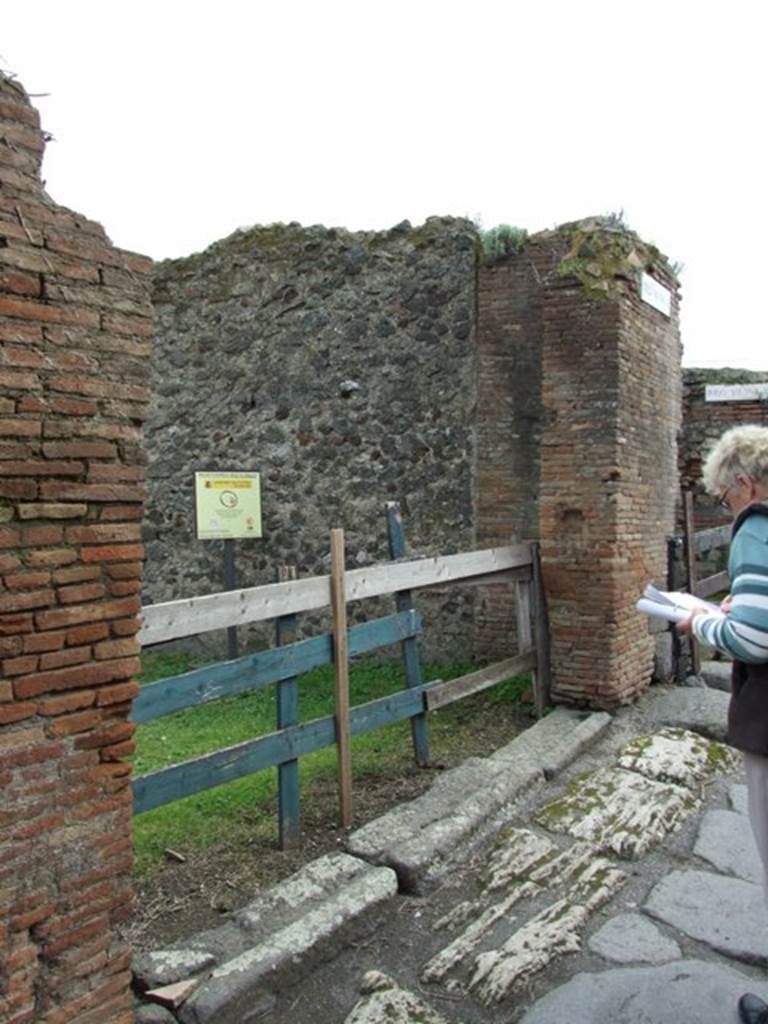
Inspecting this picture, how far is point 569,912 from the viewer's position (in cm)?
351

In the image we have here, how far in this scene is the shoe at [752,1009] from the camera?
2721mm

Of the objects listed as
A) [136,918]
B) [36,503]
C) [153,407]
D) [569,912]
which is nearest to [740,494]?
[569,912]

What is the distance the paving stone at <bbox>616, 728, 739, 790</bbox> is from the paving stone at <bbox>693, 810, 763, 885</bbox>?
0.44 metres

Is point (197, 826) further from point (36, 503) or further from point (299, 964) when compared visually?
point (36, 503)

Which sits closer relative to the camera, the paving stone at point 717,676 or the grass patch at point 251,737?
the grass patch at point 251,737

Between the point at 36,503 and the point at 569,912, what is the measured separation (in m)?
2.70

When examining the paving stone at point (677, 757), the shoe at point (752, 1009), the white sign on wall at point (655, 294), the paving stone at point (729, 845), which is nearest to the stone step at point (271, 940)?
the shoe at point (752, 1009)

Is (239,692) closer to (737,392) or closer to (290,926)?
(290,926)

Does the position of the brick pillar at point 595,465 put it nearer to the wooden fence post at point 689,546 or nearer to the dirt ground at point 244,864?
the wooden fence post at point 689,546

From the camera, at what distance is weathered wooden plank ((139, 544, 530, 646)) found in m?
3.78

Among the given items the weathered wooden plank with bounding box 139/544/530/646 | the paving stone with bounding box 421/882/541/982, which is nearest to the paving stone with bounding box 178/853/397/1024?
the paving stone with bounding box 421/882/541/982

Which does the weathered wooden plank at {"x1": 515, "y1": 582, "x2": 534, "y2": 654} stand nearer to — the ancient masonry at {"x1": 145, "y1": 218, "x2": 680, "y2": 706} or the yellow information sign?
the ancient masonry at {"x1": 145, "y1": 218, "x2": 680, "y2": 706}

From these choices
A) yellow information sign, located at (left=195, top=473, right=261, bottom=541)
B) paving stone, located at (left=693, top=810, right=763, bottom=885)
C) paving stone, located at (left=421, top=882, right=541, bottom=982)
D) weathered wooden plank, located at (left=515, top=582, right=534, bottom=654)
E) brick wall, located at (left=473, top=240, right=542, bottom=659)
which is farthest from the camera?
yellow information sign, located at (left=195, top=473, right=261, bottom=541)

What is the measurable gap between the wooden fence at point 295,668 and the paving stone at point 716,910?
1765mm
